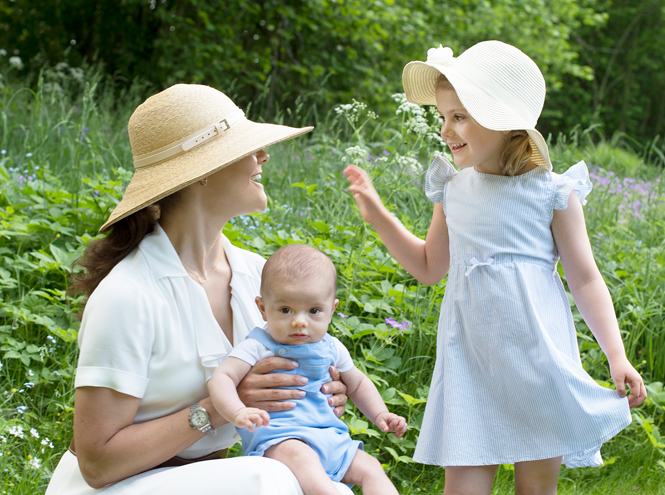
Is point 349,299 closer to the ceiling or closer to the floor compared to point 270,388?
closer to the floor

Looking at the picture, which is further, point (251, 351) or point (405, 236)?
point (405, 236)

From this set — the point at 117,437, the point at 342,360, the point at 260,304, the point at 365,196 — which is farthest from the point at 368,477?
the point at 365,196

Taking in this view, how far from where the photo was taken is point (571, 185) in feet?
6.07

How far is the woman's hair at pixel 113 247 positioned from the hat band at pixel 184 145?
4.8 inches

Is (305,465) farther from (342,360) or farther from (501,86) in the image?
(501,86)

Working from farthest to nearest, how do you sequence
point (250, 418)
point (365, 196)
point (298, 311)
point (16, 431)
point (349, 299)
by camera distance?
point (349, 299), point (16, 431), point (365, 196), point (298, 311), point (250, 418)

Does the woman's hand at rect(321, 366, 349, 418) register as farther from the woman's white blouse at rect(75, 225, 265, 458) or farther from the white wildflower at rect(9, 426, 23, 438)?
the white wildflower at rect(9, 426, 23, 438)

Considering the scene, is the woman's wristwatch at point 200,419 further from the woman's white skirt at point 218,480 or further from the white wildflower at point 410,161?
the white wildflower at point 410,161

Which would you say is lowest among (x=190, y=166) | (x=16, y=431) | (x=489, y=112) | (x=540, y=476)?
(x=16, y=431)

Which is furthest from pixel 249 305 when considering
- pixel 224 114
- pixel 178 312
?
pixel 224 114

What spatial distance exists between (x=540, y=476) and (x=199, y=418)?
107cm

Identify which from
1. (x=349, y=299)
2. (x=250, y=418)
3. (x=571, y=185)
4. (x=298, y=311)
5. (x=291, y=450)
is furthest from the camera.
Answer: (x=349, y=299)

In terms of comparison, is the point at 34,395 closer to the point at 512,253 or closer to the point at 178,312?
the point at 178,312

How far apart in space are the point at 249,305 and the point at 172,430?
1.55ft
